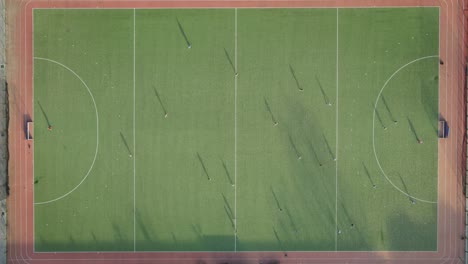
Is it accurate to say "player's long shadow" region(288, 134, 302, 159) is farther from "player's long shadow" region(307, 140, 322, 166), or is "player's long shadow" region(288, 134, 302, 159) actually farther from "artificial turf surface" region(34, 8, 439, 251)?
"player's long shadow" region(307, 140, 322, 166)

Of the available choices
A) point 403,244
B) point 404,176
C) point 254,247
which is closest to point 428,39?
point 404,176

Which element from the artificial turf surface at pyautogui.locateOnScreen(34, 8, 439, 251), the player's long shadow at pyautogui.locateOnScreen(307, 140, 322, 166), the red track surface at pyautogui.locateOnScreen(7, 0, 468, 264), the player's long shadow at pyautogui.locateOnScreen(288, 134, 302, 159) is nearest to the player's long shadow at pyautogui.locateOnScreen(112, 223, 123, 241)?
the artificial turf surface at pyautogui.locateOnScreen(34, 8, 439, 251)

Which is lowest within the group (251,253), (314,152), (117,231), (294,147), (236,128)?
(251,253)

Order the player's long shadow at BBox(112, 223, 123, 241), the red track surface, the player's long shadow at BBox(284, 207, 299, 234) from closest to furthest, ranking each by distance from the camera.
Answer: the red track surface < the player's long shadow at BBox(284, 207, 299, 234) < the player's long shadow at BBox(112, 223, 123, 241)

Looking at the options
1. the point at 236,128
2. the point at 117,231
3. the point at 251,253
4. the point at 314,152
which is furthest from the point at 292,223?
the point at 117,231

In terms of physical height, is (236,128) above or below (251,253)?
above

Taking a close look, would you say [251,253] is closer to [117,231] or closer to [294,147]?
[294,147]
